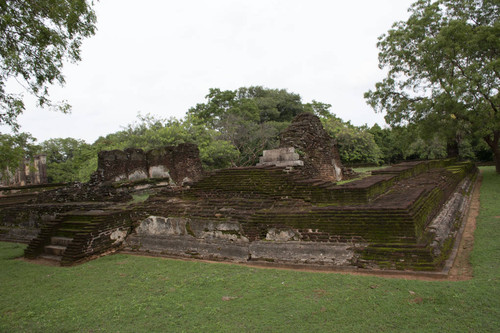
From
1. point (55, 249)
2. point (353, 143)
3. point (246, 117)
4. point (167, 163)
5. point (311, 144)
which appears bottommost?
Result: point (55, 249)

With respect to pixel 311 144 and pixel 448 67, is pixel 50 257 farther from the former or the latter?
pixel 448 67

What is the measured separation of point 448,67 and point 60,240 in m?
16.9

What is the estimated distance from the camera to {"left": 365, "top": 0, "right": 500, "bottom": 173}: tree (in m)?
12.5

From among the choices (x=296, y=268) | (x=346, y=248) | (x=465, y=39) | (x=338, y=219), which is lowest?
(x=296, y=268)

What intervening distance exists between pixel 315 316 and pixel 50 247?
20.3 feet

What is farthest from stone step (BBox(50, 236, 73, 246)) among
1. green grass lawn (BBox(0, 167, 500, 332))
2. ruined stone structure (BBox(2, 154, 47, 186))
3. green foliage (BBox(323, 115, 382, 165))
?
green foliage (BBox(323, 115, 382, 165))

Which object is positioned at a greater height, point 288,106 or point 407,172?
point 288,106

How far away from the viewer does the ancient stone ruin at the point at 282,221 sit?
4.43 m

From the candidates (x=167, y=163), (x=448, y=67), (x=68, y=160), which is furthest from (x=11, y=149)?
(x=68, y=160)

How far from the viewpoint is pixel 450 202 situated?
771cm

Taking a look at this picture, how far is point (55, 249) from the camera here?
661 cm

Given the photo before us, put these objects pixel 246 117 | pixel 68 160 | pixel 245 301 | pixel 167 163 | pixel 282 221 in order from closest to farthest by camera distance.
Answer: pixel 245 301, pixel 282 221, pixel 167 163, pixel 246 117, pixel 68 160

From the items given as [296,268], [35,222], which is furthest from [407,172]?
[35,222]

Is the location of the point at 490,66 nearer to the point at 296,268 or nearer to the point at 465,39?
the point at 465,39
